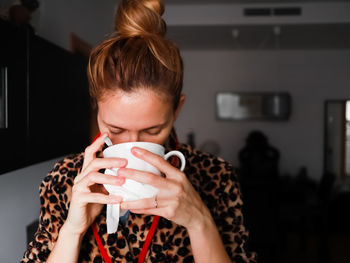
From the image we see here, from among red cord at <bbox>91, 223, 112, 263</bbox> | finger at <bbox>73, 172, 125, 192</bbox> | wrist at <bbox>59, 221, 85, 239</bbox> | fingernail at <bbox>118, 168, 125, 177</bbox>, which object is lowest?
red cord at <bbox>91, 223, 112, 263</bbox>

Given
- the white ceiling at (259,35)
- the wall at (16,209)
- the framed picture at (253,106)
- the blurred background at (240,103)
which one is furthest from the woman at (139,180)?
the framed picture at (253,106)

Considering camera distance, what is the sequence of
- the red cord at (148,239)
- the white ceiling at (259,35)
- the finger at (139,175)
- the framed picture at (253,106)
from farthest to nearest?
the framed picture at (253,106) < the white ceiling at (259,35) < the red cord at (148,239) < the finger at (139,175)

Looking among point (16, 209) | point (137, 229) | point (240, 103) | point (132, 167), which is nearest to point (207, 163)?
point (137, 229)

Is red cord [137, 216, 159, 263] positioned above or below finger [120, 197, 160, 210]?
below

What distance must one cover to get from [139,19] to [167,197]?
1.38ft

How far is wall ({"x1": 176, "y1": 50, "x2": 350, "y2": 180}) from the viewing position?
5402mm

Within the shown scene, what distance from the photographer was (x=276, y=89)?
5469mm

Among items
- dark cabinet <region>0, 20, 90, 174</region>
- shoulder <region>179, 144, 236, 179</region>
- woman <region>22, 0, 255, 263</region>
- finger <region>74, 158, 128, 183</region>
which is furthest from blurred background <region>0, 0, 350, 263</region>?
shoulder <region>179, 144, 236, 179</region>

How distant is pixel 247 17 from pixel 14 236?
11.5ft

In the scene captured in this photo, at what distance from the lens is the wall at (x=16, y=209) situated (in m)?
1.42

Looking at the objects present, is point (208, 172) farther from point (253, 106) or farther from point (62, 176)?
point (253, 106)

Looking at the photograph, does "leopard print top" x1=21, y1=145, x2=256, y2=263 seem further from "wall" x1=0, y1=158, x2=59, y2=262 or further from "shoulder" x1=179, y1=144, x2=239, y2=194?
"wall" x1=0, y1=158, x2=59, y2=262

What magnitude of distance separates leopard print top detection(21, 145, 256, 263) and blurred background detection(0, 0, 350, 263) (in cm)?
17

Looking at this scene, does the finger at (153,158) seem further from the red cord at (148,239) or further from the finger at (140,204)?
the red cord at (148,239)
